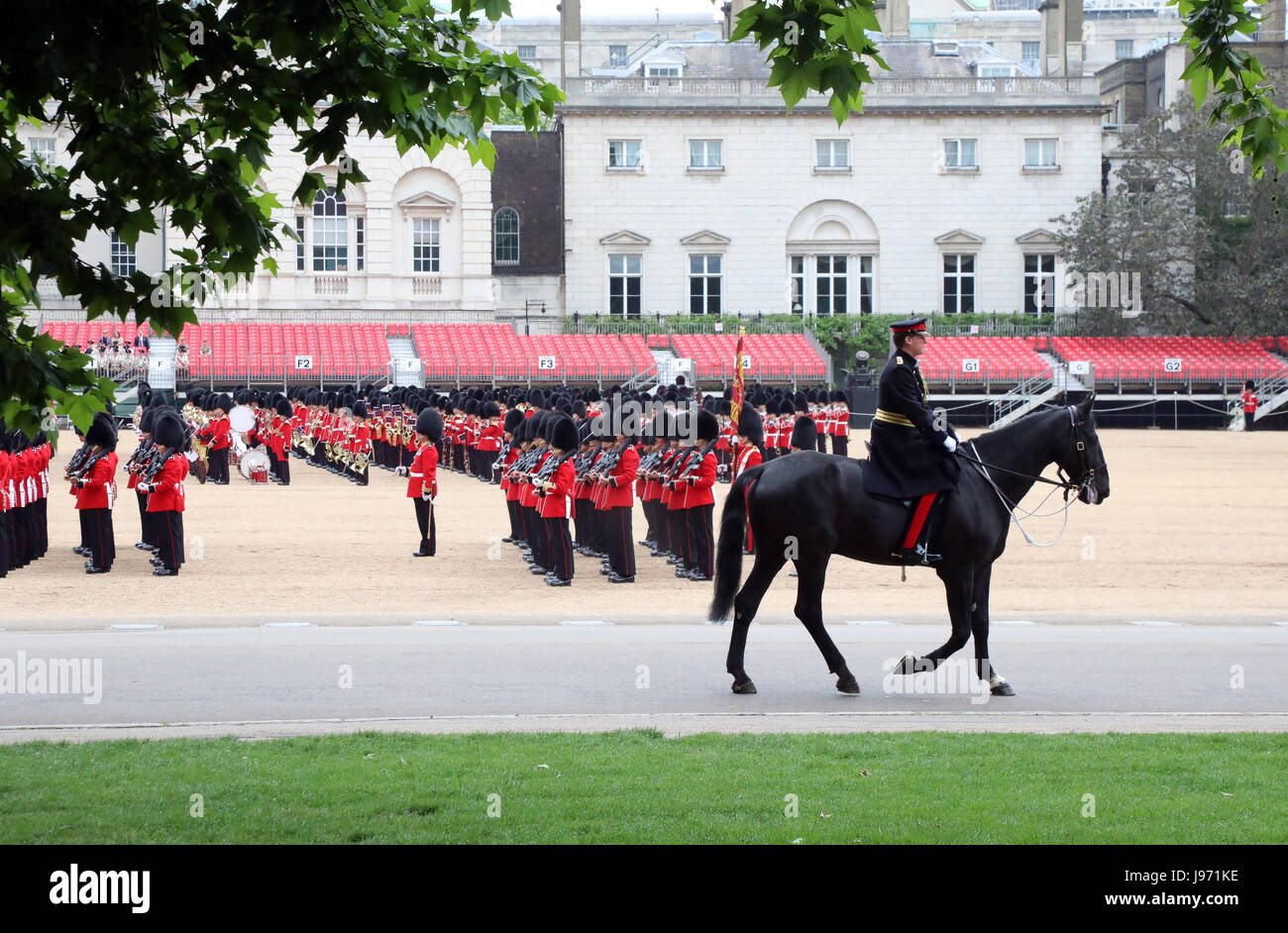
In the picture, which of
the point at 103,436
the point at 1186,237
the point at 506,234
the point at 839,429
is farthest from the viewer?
the point at 506,234

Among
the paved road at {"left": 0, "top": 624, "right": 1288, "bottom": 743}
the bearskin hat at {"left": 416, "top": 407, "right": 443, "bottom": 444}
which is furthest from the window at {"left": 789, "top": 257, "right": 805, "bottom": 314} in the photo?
the paved road at {"left": 0, "top": 624, "right": 1288, "bottom": 743}

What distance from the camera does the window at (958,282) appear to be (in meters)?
60.8

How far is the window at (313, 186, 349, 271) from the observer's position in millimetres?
57781

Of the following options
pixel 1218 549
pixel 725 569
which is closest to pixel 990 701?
pixel 725 569

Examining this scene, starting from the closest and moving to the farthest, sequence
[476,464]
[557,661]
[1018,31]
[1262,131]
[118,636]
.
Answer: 1. [1262,131]
2. [557,661]
3. [118,636]
4. [476,464]
5. [1018,31]

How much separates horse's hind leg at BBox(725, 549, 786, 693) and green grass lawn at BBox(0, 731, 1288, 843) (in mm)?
1851

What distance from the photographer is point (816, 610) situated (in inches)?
420

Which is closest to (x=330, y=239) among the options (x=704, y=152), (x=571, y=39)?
(x=571, y=39)

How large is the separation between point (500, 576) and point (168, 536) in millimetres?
3561

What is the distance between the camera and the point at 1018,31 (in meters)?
94.0

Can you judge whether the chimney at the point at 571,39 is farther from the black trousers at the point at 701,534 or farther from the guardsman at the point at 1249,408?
the black trousers at the point at 701,534

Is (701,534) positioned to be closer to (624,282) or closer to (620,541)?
(620,541)
